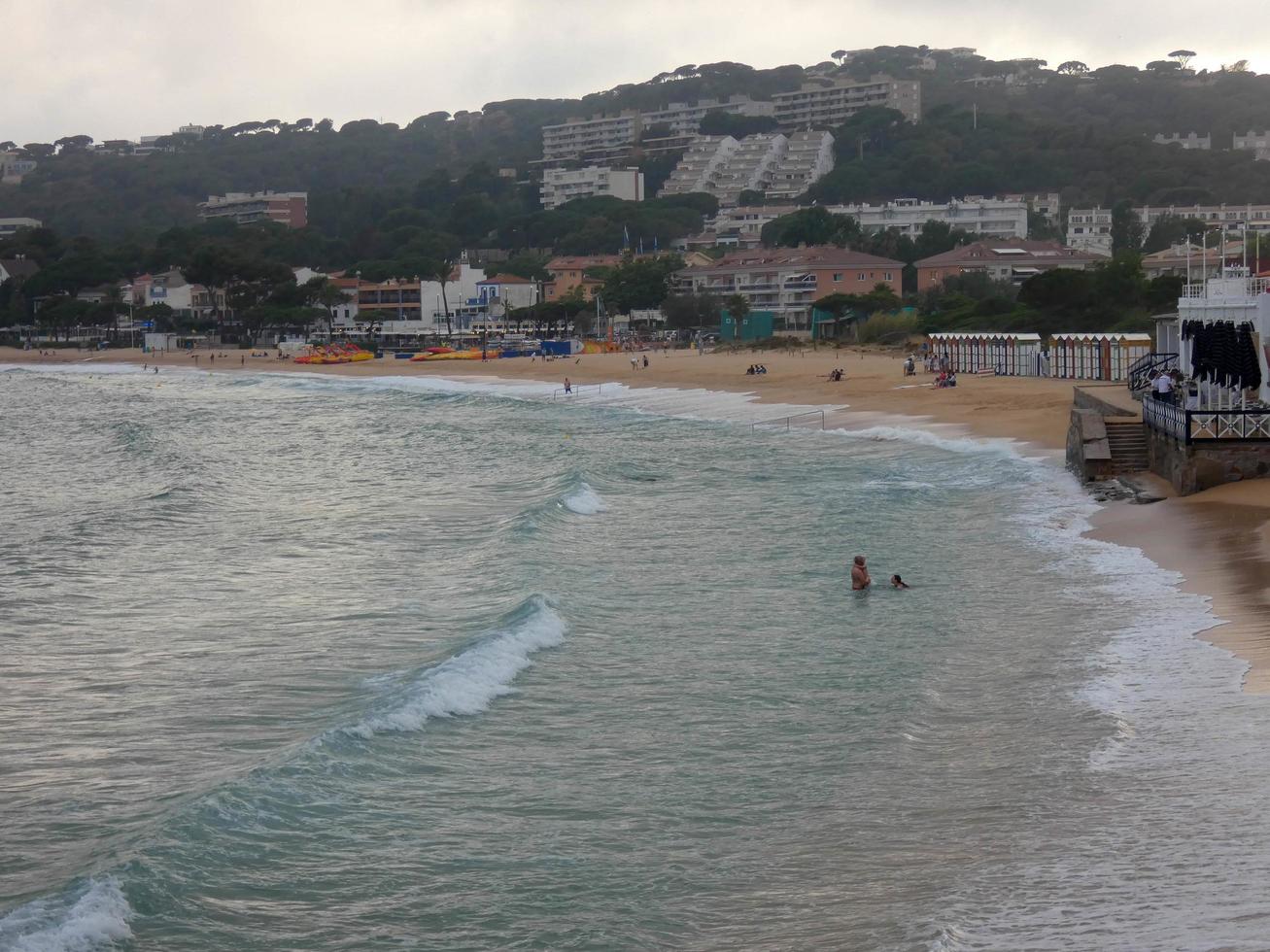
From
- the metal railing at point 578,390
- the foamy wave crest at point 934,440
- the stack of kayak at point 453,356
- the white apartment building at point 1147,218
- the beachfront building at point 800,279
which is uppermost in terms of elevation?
the white apartment building at point 1147,218

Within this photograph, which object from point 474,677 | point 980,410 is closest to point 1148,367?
point 980,410

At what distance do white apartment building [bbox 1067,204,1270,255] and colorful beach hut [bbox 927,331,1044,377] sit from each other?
3039 inches

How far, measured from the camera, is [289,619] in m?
18.7

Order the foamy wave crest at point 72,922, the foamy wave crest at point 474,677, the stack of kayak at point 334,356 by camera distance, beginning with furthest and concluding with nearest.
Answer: the stack of kayak at point 334,356 → the foamy wave crest at point 474,677 → the foamy wave crest at point 72,922

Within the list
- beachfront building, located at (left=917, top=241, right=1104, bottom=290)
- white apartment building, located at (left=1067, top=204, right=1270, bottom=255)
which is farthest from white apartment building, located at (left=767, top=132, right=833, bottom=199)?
beachfront building, located at (left=917, top=241, right=1104, bottom=290)

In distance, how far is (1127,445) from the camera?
93.0ft

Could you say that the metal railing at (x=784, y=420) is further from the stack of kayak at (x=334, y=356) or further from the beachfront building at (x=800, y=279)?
the stack of kayak at (x=334, y=356)

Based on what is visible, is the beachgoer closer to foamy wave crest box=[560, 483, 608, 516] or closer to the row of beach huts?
foamy wave crest box=[560, 483, 608, 516]

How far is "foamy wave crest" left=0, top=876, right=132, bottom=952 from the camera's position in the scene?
9.08 meters

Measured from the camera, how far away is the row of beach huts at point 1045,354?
4422 centimetres

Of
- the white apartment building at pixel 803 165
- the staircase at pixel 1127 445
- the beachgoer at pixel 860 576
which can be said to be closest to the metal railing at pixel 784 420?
the staircase at pixel 1127 445

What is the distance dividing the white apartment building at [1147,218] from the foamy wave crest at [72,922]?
5010 inches

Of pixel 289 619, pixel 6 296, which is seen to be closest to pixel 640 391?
pixel 289 619

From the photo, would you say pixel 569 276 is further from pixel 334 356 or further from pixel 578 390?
pixel 578 390
